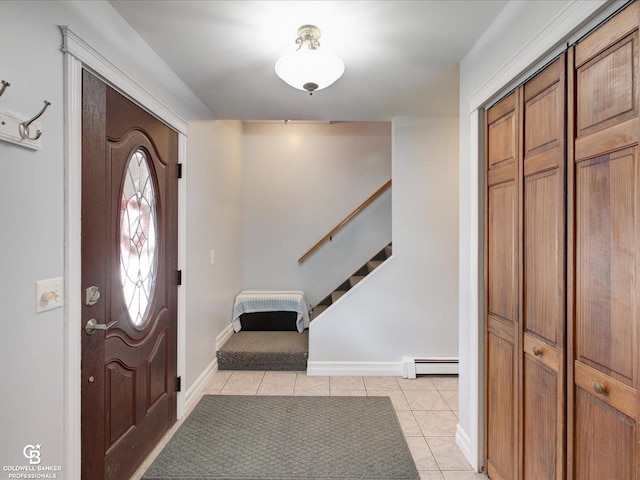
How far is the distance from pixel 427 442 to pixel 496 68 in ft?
7.29

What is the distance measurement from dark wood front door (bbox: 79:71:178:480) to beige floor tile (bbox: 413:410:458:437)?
5.78 ft

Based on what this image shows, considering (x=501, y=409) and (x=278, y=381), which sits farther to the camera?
(x=278, y=381)

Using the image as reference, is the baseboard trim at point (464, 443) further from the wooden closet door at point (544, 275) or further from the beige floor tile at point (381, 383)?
the beige floor tile at point (381, 383)

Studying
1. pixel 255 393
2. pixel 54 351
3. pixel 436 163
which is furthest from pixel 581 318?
pixel 255 393

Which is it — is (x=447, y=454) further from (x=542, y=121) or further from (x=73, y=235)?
(x=73, y=235)

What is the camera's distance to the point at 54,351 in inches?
48.8

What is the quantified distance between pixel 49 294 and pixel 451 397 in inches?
110

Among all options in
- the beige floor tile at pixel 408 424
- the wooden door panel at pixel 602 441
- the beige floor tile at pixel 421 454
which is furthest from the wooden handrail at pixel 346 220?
the wooden door panel at pixel 602 441

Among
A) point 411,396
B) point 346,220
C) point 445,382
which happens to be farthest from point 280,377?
point 346,220

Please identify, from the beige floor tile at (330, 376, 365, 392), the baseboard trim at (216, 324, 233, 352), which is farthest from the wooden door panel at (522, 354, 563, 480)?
the baseboard trim at (216, 324, 233, 352)

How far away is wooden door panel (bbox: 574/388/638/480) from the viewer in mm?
930

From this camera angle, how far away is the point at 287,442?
6.67ft

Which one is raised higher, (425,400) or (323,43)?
(323,43)

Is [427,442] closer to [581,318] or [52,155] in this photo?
[581,318]
